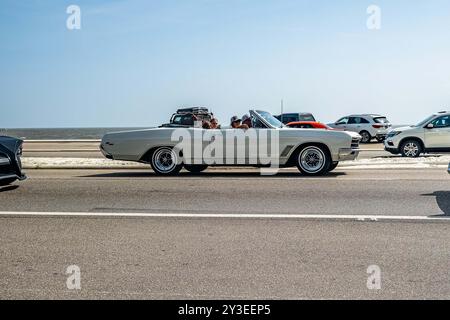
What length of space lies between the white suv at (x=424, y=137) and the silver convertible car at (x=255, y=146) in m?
7.86

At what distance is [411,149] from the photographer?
20.8 metres

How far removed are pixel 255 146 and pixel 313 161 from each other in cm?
142

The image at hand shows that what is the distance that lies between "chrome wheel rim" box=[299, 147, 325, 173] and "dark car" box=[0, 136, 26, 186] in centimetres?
625

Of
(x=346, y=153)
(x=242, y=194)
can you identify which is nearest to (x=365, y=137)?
(x=346, y=153)

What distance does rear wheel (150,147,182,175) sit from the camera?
13766 millimetres

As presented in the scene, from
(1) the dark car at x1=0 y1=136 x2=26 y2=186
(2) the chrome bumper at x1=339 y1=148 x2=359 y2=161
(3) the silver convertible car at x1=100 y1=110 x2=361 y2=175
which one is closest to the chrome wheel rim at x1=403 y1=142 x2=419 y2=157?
(3) the silver convertible car at x1=100 y1=110 x2=361 y2=175

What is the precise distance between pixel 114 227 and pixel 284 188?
4306 millimetres

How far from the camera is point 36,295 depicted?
4738 millimetres

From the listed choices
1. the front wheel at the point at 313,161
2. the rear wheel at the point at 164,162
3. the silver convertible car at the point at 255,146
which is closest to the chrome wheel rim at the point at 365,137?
the silver convertible car at the point at 255,146

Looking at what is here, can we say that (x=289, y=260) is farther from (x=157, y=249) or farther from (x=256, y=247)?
(x=157, y=249)

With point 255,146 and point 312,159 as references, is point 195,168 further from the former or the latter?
point 312,159

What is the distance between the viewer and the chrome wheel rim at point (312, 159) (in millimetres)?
13374

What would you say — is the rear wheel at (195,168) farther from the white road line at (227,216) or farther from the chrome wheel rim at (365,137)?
the chrome wheel rim at (365,137)
